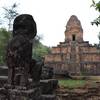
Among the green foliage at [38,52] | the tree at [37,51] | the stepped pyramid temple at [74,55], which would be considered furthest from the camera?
the green foliage at [38,52]

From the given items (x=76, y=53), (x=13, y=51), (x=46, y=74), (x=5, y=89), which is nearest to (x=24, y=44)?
(x=13, y=51)

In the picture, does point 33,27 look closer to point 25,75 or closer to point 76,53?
point 25,75

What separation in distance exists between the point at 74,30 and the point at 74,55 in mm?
4822

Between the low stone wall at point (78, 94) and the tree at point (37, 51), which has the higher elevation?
the tree at point (37, 51)

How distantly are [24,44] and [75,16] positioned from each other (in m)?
39.8

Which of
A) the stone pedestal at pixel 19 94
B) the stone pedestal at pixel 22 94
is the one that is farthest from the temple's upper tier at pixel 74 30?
the stone pedestal at pixel 22 94

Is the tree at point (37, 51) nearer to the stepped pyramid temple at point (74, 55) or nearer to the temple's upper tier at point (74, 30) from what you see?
the stepped pyramid temple at point (74, 55)

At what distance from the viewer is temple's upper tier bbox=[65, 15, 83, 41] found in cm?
4381

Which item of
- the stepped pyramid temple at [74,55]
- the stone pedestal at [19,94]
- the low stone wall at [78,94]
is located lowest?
the low stone wall at [78,94]

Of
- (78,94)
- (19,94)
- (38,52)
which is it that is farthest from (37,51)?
(19,94)

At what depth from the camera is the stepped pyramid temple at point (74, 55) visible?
40.0 metres

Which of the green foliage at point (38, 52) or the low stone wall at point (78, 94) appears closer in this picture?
the low stone wall at point (78, 94)

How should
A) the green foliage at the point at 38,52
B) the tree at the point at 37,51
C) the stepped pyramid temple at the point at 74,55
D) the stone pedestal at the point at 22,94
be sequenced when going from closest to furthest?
the stone pedestal at the point at 22,94, the stepped pyramid temple at the point at 74,55, the tree at the point at 37,51, the green foliage at the point at 38,52

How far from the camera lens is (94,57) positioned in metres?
40.5
